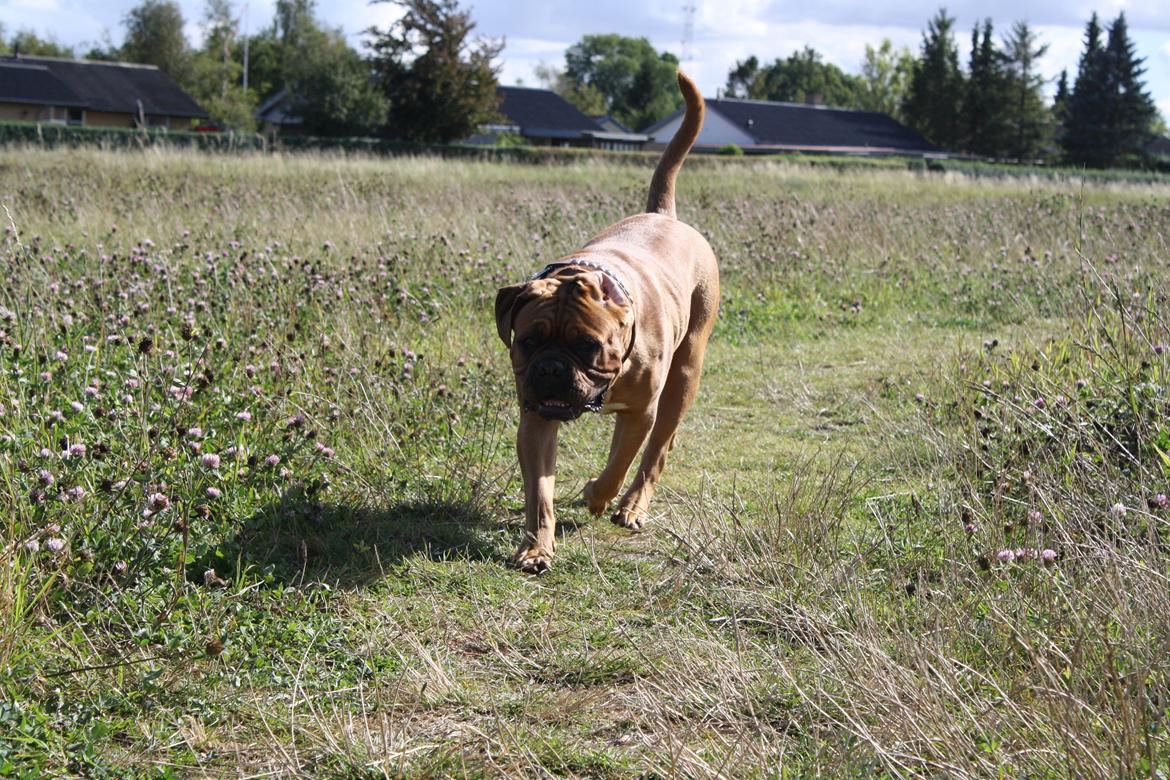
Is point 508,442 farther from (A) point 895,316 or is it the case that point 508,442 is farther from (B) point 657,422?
(A) point 895,316

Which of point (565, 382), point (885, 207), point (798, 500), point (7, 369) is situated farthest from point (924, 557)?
point (885, 207)

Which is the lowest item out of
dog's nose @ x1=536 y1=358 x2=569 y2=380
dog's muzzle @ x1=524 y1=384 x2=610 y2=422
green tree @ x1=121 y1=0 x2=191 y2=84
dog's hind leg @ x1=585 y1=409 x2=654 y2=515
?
dog's hind leg @ x1=585 y1=409 x2=654 y2=515

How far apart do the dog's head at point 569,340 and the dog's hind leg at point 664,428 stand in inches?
34.0

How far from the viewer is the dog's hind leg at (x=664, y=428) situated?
4836mm

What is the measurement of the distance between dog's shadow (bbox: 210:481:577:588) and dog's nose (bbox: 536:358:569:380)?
0.80 metres

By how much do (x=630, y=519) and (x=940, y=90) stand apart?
7907 centimetres

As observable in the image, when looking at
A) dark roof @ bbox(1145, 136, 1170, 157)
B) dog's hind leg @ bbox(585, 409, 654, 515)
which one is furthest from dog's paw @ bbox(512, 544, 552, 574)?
dark roof @ bbox(1145, 136, 1170, 157)

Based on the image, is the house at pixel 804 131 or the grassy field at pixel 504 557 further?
the house at pixel 804 131

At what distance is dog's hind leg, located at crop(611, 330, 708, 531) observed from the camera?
484cm

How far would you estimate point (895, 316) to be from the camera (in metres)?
10.1

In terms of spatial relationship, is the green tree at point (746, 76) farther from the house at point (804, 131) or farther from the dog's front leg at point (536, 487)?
the dog's front leg at point (536, 487)

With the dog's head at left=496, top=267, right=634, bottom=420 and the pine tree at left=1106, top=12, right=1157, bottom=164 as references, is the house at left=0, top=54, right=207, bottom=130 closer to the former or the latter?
the pine tree at left=1106, top=12, right=1157, bottom=164

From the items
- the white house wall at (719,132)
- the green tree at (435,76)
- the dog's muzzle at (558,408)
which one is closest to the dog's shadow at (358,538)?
the dog's muzzle at (558,408)

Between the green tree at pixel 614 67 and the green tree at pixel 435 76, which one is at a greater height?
the green tree at pixel 614 67
